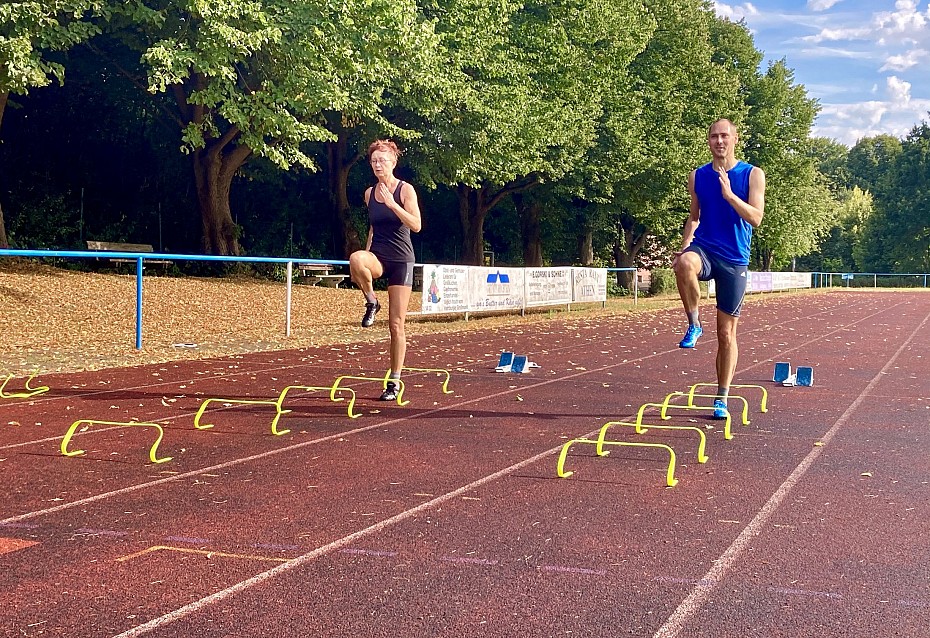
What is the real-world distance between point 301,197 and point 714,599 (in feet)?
116

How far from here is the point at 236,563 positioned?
14.4 ft

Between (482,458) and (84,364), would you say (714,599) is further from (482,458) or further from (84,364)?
(84,364)

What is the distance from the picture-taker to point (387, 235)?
8906 mm

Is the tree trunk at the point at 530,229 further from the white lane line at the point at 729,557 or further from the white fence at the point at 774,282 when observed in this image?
the white lane line at the point at 729,557

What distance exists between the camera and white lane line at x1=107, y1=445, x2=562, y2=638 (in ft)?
12.0

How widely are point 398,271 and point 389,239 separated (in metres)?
0.28

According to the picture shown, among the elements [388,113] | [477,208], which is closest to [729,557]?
[388,113]

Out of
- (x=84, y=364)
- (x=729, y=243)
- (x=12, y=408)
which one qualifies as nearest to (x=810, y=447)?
(x=729, y=243)

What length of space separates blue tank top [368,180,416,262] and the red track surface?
1355 mm

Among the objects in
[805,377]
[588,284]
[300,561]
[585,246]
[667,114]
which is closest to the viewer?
[300,561]

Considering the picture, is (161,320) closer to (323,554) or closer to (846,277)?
(323,554)

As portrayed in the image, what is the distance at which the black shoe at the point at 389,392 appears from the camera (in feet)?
31.3

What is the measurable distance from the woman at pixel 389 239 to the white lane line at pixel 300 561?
2.78 m

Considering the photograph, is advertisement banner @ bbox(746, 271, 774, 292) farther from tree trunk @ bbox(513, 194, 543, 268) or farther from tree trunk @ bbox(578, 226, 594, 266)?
tree trunk @ bbox(513, 194, 543, 268)
